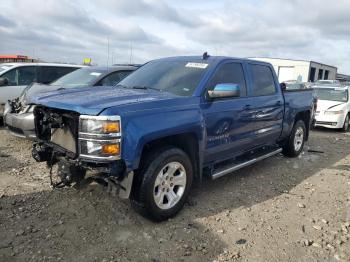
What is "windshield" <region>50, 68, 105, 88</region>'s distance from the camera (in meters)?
7.70

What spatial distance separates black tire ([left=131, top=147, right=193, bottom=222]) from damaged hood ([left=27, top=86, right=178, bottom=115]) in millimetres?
610

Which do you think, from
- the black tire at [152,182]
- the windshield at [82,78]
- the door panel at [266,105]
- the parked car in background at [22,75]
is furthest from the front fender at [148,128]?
the parked car in background at [22,75]

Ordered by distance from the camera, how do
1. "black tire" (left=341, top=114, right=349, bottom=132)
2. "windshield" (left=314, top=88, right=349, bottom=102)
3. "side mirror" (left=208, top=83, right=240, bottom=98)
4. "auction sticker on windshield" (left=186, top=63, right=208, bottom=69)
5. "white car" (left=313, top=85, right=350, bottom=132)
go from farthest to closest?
"windshield" (left=314, top=88, right=349, bottom=102)
"black tire" (left=341, top=114, right=349, bottom=132)
"white car" (left=313, top=85, right=350, bottom=132)
"auction sticker on windshield" (left=186, top=63, right=208, bottom=69)
"side mirror" (left=208, top=83, right=240, bottom=98)

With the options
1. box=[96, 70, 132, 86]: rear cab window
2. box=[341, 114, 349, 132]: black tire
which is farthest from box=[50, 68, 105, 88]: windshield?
box=[341, 114, 349, 132]: black tire

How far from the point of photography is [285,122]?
22.0 ft

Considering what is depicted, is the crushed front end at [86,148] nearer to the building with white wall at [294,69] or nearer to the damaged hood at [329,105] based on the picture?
the damaged hood at [329,105]

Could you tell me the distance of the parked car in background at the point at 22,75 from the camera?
943 centimetres

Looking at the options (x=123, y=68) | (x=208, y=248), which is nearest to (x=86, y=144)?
(x=208, y=248)

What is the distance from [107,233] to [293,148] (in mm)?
4676

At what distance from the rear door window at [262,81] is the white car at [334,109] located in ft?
19.7

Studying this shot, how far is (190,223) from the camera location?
14.0ft

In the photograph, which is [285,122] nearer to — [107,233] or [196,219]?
[196,219]

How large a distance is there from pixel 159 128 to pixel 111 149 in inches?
22.6

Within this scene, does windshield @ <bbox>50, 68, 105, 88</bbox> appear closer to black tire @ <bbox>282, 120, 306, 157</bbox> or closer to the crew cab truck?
the crew cab truck
